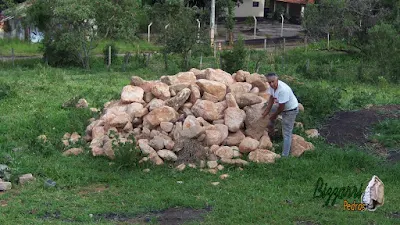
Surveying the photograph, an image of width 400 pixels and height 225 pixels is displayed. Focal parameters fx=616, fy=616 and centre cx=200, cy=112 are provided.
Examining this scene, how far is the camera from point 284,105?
9922 mm

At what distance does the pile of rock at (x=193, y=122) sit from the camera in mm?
10086

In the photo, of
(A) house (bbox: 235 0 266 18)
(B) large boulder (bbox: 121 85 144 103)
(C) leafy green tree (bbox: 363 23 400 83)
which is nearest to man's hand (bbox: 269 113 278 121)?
(B) large boulder (bbox: 121 85 144 103)

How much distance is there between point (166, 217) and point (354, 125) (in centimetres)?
583

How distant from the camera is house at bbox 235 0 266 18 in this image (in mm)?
48719

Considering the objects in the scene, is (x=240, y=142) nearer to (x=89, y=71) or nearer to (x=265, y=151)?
(x=265, y=151)

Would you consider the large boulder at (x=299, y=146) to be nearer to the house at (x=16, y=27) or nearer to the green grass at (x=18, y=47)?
the green grass at (x=18, y=47)

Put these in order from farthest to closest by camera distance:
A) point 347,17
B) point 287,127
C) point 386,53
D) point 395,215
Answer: point 347,17 < point 386,53 < point 287,127 < point 395,215

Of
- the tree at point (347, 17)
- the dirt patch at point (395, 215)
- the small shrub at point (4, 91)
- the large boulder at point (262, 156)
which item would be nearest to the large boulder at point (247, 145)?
the large boulder at point (262, 156)

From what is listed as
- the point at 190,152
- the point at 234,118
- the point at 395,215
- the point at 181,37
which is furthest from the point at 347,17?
the point at 395,215

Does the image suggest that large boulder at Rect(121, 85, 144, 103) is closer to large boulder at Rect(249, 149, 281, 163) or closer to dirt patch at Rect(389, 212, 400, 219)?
large boulder at Rect(249, 149, 281, 163)

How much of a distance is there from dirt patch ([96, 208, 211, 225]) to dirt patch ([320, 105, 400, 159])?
432 cm

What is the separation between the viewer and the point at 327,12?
93.8 ft

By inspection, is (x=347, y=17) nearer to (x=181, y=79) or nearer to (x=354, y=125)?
(x=354, y=125)

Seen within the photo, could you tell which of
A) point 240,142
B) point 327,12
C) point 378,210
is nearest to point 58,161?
point 240,142
